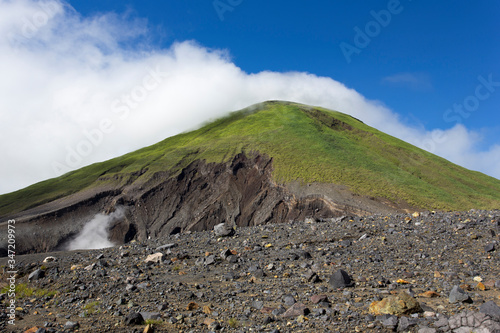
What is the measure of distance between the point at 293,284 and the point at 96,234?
6017 cm

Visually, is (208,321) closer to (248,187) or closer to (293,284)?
(293,284)

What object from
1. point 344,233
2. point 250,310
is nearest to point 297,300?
point 250,310

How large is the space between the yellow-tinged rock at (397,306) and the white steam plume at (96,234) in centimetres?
5880

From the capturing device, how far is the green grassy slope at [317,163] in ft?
191

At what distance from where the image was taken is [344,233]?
1725 cm

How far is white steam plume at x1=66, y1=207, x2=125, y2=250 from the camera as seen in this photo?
57656 millimetres

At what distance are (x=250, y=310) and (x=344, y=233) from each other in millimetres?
10033

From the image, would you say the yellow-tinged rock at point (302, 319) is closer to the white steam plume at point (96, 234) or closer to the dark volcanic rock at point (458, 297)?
the dark volcanic rock at point (458, 297)

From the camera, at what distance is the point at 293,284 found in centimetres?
1082

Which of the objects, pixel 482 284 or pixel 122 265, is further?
pixel 122 265

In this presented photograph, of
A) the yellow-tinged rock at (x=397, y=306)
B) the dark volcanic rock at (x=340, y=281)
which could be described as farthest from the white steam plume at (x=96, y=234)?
the yellow-tinged rock at (x=397, y=306)

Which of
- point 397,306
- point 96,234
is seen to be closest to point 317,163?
point 96,234

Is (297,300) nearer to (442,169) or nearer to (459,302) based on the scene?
(459,302)

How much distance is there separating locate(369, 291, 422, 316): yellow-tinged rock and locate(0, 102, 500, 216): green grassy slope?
4815 cm
